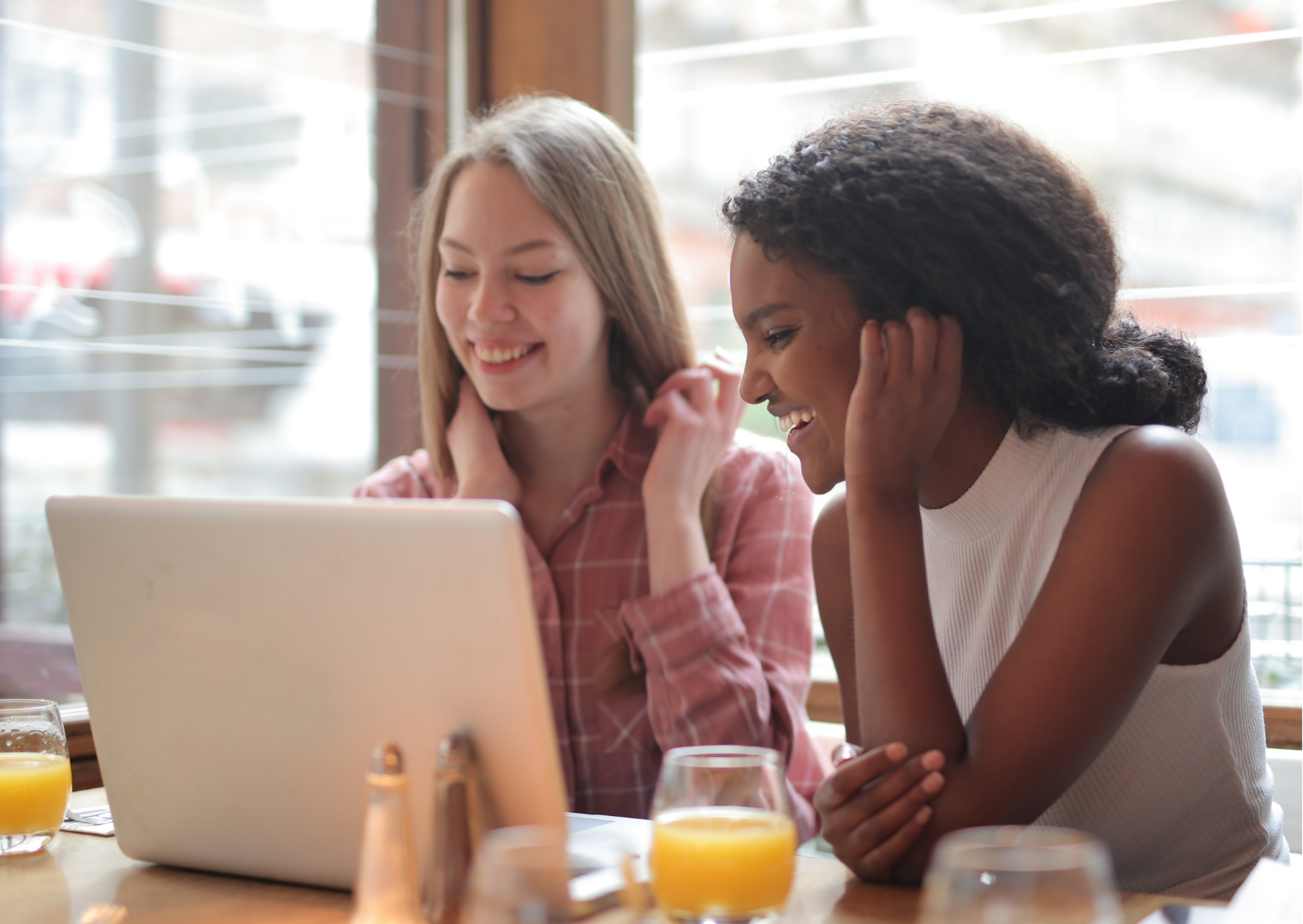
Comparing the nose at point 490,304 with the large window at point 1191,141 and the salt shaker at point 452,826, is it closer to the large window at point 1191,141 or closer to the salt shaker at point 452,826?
the large window at point 1191,141

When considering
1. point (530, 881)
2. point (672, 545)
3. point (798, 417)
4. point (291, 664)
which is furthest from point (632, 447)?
point (530, 881)

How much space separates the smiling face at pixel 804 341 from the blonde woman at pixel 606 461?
0.37 meters

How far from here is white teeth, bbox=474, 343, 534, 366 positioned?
5.94ft

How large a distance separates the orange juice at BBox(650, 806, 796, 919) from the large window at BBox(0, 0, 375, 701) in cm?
145

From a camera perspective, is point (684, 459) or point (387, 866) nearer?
point (387, 866)

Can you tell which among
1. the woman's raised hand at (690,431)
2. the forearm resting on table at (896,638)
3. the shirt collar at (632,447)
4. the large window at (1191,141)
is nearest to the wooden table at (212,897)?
the forearm resting on table at (896,638)

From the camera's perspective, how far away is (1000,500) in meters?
1.28

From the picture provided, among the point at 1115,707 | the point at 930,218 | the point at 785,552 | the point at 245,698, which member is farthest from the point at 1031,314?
the point at 245,698

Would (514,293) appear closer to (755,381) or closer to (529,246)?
(529,246)

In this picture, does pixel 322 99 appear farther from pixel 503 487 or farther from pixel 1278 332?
pixel 1278 332

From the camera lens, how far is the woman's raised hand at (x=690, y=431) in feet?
5.67

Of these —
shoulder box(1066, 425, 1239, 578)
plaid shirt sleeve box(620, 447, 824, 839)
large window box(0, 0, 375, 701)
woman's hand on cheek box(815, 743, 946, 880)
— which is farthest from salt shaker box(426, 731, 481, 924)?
large window box(0, 0, 375, 701)

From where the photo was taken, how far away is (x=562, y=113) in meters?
1.91

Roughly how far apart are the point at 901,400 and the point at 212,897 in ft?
2.43
